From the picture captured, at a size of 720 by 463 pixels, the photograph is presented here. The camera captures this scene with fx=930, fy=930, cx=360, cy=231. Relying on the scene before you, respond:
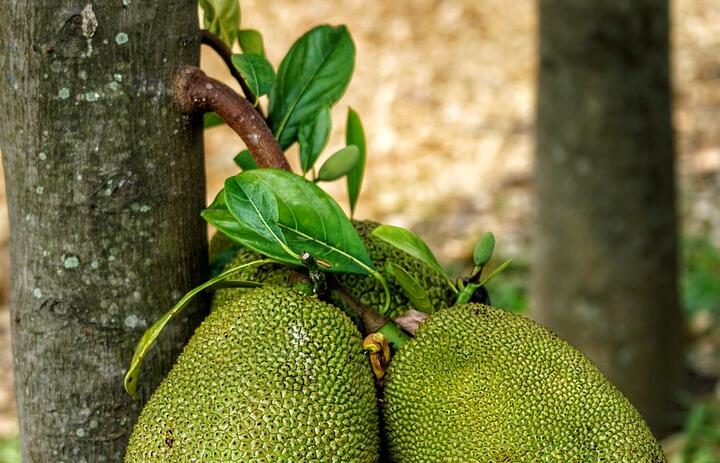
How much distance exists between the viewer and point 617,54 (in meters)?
2.28

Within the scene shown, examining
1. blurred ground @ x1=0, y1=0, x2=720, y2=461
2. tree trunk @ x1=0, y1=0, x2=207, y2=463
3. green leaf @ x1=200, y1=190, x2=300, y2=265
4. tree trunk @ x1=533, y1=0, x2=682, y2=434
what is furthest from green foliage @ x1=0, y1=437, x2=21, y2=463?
green leaf @ x1=200, y1=190, x2=300, y2=265

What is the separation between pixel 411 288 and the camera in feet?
2.69

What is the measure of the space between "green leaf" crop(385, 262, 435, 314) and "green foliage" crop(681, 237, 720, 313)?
236cm

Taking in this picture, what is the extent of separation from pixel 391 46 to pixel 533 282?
2.88 metres

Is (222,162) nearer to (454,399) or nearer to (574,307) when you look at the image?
(574,307)

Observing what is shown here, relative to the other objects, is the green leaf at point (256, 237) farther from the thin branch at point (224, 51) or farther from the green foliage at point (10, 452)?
the green foliage at point (10, 452)

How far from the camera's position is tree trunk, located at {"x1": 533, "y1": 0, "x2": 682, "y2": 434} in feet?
7.51

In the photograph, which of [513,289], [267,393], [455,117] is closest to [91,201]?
[267,393]

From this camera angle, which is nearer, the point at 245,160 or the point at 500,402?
the point at 500,402

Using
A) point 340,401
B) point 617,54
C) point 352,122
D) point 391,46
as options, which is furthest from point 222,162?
point 340,401

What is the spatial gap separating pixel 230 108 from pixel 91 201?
15 centimetres

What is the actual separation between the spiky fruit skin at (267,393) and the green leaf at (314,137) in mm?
183

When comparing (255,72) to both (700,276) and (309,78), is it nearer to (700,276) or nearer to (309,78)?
(309,78)

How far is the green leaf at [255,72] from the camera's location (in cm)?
89
